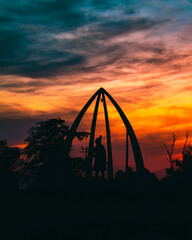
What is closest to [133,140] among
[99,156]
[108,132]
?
[108,132]

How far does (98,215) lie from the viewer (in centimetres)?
1173

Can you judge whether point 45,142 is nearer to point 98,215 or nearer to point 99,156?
point 99,156

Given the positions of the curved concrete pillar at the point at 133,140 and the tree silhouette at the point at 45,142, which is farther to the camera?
the tree silhouette at the point at 45,142

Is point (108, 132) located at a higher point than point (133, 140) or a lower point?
higher

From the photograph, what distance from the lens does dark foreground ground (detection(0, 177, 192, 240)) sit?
970cm

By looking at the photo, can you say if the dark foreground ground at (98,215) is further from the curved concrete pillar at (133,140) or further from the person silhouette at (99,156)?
the curved concrete pillar at (133,140)

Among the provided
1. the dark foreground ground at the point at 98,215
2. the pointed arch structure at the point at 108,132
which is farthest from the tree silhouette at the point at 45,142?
the dark foreground ground at the point at 98,215

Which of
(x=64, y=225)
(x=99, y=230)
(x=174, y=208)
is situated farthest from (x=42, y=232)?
(x=174, y=208)

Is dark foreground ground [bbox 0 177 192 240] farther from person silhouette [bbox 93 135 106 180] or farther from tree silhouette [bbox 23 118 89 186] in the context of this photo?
tree silhouette [bbox 23 118 89 186]

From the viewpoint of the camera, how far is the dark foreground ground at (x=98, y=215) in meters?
9.70

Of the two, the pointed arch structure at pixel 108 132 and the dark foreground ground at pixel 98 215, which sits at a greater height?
the pointed arch structure at pixel 108 132

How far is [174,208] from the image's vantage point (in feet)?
41.5

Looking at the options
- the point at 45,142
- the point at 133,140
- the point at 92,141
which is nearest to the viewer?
the point at 92,141

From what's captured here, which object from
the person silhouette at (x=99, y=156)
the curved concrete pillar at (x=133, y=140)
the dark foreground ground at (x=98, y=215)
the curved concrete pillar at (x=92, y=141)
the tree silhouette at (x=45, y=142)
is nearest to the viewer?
the dark foreground ground at (x=98, y=215)
